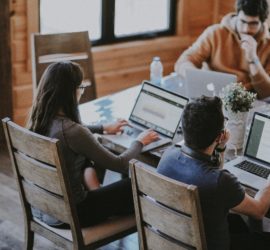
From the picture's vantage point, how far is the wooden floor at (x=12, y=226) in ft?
11.4

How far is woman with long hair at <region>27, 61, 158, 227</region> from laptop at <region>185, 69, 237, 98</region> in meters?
0.76

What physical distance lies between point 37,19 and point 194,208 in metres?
2.79

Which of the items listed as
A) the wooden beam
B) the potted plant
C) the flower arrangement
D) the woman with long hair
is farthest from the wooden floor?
the flower arrangement

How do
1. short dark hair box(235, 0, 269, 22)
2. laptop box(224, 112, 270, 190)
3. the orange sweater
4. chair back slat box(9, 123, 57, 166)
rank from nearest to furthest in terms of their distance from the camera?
chair back slat box(9, 123, 57, 166)
laptop box(224, 112, 270, 190)
short dark hair box(235, 0, 269, 22)
the orange sweater

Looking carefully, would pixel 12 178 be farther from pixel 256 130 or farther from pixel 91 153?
pixel 256 130

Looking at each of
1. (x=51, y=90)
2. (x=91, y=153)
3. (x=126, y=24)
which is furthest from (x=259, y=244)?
(x=126, y=24)

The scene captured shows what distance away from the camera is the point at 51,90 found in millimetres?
2816

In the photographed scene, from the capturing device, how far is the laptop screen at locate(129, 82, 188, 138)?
3.12 meters

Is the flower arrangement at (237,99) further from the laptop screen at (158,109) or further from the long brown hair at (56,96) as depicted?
the long brown hair at (56,96)

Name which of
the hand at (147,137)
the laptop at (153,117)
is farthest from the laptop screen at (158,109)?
the hand at (147,137)

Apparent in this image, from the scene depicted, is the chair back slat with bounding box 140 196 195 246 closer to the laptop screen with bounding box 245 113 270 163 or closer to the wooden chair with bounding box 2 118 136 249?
the wooden chair with bounding box 2 118 136 249

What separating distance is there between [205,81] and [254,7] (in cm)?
74

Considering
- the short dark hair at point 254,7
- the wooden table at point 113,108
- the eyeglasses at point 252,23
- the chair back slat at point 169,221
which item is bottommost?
the chair back slat at point 169,221

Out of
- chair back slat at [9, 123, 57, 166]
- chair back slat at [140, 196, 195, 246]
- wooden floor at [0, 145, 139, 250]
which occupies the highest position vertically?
chair back slat at [9, 123, 57, 166]
